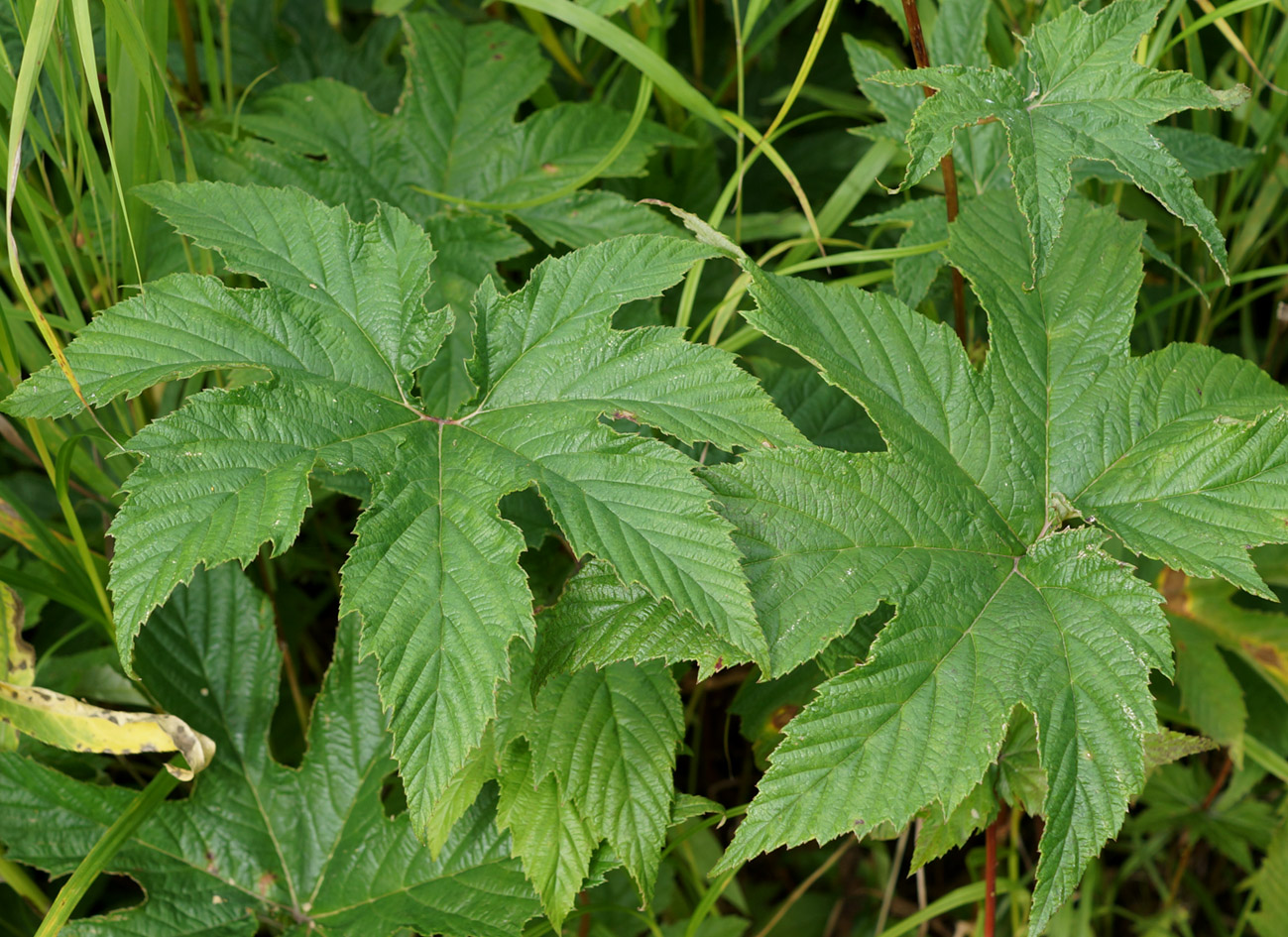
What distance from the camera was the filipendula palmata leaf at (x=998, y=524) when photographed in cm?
112

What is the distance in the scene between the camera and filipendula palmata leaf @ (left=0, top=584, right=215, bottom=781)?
4.47 ft

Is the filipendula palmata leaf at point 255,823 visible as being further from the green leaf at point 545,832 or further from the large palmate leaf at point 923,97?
the large palmate leaf at point 923,97

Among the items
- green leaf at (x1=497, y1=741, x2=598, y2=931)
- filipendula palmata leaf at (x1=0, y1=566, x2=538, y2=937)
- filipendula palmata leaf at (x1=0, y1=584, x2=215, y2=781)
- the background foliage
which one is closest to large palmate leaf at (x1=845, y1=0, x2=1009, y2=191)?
the background foliage

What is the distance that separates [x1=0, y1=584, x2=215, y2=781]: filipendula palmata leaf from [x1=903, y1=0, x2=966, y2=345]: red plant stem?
1.25 metres

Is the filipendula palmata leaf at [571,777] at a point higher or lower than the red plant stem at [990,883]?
higher

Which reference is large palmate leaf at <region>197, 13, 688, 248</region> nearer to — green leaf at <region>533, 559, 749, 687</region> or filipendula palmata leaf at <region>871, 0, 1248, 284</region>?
filipendula palmata leaf at <region>871, 0, 1248, 284</region>

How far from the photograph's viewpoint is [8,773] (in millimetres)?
1454

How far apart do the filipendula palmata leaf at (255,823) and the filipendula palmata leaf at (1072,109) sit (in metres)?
1.09

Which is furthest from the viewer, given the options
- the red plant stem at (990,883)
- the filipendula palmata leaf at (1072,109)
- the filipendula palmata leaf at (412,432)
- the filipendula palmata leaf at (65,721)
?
the red plant stem at (990,883)

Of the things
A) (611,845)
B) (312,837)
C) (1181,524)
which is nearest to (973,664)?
(1181,524)

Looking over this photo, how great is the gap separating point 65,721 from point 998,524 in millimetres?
1328

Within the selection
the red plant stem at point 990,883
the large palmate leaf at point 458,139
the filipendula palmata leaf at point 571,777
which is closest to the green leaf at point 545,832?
the filipendula palmata leaf at point 571,777

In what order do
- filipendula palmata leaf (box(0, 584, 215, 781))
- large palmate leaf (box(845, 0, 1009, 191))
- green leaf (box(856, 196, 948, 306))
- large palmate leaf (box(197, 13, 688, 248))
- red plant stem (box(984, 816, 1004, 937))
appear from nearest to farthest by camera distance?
filipendula palmata leaf (box(0, 584, 215, 781)), red plant stem (box(984, 816, 1004, 937)), green leaf (box(856, 196, 948, 306)), large palmate leaf (box(845, 0, 1009, 191)), large palmate leaf (box(197, 13, 688, 248))

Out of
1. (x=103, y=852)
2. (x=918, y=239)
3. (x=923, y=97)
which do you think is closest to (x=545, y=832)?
(x=103, y=852)
